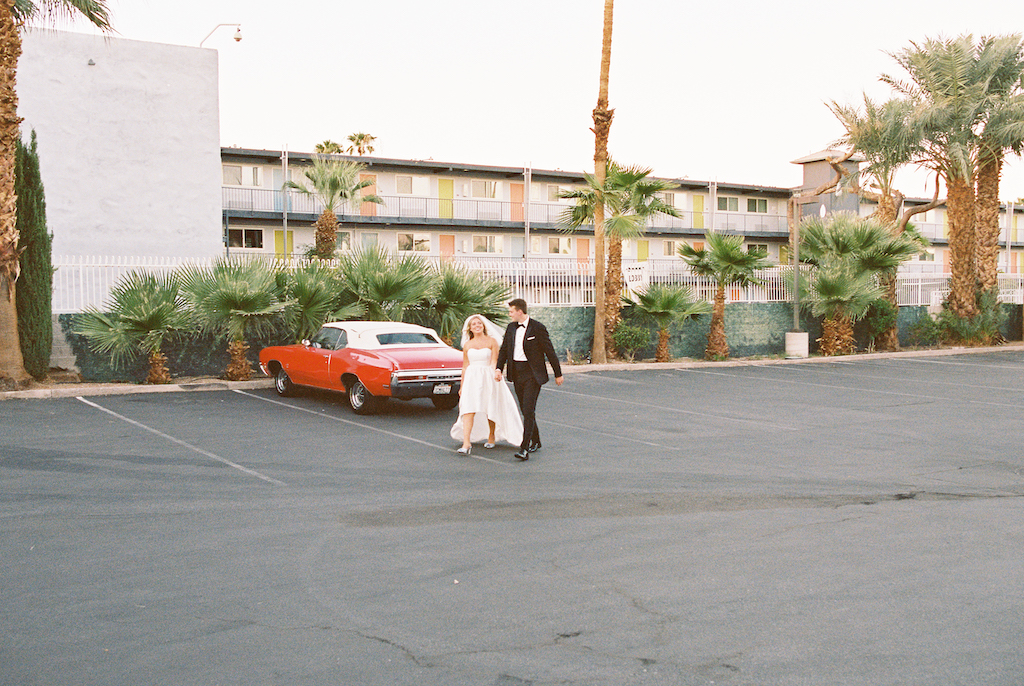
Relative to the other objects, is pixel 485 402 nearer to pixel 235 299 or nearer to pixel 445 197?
pixel 235 299

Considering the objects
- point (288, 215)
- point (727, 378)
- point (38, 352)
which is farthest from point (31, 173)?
point (288, 215)

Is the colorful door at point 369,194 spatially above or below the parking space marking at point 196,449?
above

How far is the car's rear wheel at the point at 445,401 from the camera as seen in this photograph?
523 inches

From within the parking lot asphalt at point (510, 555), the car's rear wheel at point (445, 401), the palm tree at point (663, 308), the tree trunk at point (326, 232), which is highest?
the tree trunk at point (326, 232)

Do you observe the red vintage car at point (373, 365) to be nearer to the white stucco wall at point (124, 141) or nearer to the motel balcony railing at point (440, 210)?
the white stucco wall at point (124, 141)

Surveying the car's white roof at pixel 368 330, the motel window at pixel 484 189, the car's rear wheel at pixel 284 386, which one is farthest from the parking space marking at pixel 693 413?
the motel window at pixel 484 189

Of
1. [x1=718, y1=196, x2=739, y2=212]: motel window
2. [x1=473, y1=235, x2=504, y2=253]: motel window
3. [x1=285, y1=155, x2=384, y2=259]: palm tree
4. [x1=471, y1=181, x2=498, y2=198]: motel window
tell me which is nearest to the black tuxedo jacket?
[x1=285, y1=155, x2=384, y2=259]: palm tree

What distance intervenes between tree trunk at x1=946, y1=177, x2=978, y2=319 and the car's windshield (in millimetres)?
22306

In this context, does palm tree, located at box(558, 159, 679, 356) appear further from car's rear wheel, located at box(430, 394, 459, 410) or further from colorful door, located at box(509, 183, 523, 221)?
colorful door, located at box(509, 183, 523, 221)

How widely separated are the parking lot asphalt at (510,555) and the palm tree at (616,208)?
34.5ft

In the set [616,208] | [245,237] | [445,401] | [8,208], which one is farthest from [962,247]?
[245,237]

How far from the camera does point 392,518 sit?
23.5ft

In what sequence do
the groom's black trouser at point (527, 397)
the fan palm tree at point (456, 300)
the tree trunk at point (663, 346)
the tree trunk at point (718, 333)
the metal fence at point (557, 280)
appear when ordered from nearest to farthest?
1. the groom's black trouser at point (527, 397)
2. the metal fence at point (557, 280)
3. the fan palm tree at point (456, 300)
4. the tree trunk at point (663, 346)
5. the tree trunk at point (718, 333)

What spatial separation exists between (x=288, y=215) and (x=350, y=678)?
122ft
